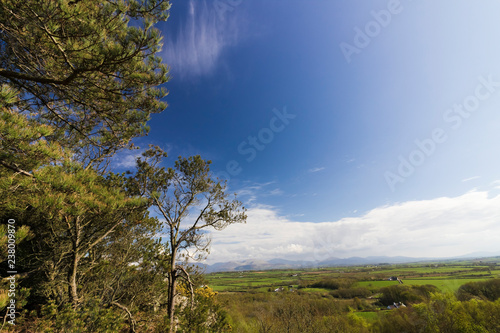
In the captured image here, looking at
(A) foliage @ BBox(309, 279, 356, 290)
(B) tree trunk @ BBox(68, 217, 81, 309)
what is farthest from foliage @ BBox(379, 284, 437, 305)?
(B) tree trunk @ BBox(68, 217, 81, 309)

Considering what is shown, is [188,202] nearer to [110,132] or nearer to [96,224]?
[96,224]

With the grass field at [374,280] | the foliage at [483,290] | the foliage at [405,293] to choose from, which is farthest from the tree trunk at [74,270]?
the foliage at [483,290]

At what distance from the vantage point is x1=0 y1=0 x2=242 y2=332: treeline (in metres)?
3.14

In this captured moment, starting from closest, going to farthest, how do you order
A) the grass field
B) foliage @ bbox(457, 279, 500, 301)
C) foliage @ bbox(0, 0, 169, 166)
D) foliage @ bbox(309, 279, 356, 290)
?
foliage @ bbox(0, 0, 169, 166)
foliage @ bbox(457, 279, 500, 301)
the grass field
foliage @ bbox(309, 279, 356, 290)

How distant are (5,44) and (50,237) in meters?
6.73

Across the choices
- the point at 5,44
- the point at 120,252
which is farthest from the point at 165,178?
the point at 5,44

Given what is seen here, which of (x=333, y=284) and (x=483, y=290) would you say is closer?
(x=483, y=290)

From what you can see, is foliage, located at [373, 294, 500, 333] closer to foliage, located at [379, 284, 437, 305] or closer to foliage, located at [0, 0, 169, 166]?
foliage, located at [379, 284, 437, 305]


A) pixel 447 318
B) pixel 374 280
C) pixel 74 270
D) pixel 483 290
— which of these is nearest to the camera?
pixel 74 270

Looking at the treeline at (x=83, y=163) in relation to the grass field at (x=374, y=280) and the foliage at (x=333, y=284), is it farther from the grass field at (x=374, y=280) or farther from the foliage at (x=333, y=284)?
the foliage at (x=333, y=284)

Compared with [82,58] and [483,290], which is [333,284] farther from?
[82,58]

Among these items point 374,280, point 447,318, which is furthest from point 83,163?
point 374,280

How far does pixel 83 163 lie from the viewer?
13.7ft

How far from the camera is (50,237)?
7.19 m
